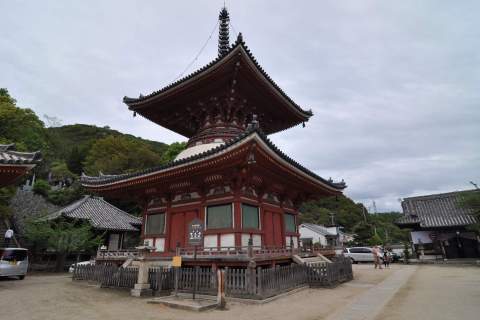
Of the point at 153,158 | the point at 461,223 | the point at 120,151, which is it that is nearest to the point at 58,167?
the point at 120,151

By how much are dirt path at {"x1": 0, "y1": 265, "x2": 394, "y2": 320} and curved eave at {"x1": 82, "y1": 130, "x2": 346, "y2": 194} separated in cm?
528

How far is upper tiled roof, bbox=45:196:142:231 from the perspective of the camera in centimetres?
2747

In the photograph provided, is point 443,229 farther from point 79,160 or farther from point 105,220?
point 79,160

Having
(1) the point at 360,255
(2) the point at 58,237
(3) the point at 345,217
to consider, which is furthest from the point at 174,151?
(3) the point at 345,217

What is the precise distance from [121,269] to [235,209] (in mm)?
6304

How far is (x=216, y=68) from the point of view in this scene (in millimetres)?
13055

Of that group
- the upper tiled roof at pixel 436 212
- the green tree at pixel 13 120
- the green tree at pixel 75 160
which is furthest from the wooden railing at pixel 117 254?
the green tree at pixel 75 160

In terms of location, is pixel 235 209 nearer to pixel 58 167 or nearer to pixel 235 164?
pixel 235 164

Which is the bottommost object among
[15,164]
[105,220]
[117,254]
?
[117,254]

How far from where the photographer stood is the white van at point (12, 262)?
17034mm

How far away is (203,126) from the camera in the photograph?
1611 cm

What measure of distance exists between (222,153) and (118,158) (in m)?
44.6

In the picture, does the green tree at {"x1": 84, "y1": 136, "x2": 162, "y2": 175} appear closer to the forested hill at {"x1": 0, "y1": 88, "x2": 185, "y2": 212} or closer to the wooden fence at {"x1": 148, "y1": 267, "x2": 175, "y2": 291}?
the forested hill at {"x1": 0, "y1": 88, "x2": 185, "y2": 212}

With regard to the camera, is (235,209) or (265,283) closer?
(265,283)
